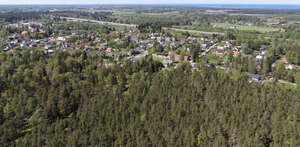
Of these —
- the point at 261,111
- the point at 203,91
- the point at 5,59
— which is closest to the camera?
the point at 261,111

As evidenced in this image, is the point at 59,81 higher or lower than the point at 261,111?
higher

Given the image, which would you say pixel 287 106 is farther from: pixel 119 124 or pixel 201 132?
pixel 119 124

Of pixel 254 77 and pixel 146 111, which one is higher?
pixel 254 77

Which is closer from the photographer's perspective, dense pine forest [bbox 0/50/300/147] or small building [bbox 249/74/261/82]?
dense pine forest [bbox 0/50/300/147]

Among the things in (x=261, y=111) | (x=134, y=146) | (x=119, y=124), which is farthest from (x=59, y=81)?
(x=261, y=111)

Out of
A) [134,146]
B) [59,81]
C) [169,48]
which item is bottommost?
[134,146]

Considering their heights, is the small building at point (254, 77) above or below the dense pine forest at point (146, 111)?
above

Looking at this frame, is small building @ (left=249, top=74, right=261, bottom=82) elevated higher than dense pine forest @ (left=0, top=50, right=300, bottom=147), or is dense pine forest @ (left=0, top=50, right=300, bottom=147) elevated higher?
small building @ (left=249, top=74, right=261, bottom=82)

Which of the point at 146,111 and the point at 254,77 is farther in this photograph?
the point at 254,77
